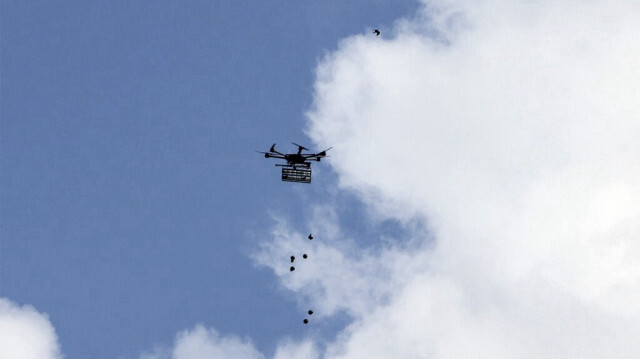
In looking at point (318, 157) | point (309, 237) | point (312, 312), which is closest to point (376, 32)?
point (318, 157)

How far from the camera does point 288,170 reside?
363 ft

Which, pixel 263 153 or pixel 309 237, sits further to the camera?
pixel 263 153

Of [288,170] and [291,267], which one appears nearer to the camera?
[291,267]

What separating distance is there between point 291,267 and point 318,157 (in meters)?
29.1

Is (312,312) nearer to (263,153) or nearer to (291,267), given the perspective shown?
(291,267)

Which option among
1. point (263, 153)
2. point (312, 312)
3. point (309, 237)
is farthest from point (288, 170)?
point (312, 312)

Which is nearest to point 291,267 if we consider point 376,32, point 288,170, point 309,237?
point 309,237

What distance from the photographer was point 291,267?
90750 mm

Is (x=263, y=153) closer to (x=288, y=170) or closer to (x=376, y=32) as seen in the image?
(x=288, y=170)

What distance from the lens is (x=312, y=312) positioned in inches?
3784

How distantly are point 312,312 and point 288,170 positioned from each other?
27012mm

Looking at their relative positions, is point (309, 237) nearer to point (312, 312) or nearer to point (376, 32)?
point (312, 312)

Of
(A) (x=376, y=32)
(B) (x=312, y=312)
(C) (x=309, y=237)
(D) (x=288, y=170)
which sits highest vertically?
(A) (x=376, y=32)

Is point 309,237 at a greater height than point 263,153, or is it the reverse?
point 263,153
